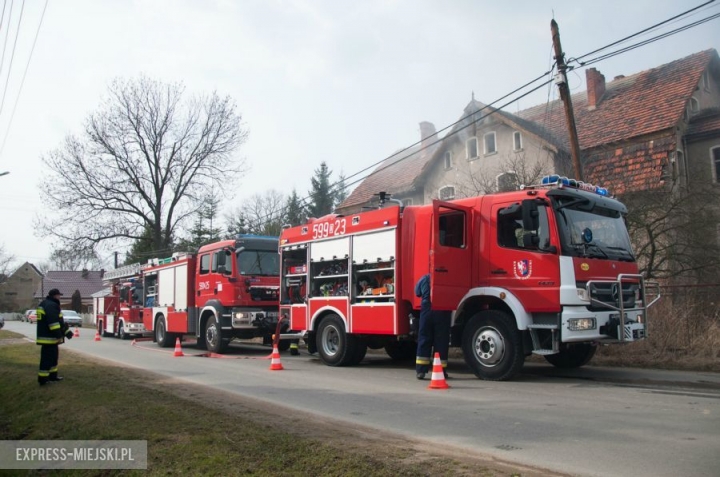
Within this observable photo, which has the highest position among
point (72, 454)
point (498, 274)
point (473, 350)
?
point (498, 274)

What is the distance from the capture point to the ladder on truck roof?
24413mm

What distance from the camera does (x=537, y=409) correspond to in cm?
717

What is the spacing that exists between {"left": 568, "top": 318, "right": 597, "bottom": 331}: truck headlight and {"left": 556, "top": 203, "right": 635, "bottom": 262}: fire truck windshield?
3.26ft

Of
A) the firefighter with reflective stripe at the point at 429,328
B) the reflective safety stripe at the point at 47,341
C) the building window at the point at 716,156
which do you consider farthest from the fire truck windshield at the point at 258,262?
the building window at the point at 716,156

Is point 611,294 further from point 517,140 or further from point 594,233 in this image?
point 517,140

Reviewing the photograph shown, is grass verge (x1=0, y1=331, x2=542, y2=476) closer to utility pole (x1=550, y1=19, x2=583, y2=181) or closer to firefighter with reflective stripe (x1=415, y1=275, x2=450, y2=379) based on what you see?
firefighter with reflective stripe (x1=415, y1=275, x2=450, y2=379)

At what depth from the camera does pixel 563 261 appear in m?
9.00

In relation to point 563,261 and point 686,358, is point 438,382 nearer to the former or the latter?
point 563,261

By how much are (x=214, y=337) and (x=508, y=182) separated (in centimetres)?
1018

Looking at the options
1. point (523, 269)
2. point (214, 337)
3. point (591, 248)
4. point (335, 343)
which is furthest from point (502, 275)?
point (214, 337)

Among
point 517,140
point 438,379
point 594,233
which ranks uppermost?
point 517,140

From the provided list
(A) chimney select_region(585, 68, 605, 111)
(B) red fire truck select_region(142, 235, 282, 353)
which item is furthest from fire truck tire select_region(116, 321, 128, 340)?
(A) chimney select_region(585, 68, 605, 111)

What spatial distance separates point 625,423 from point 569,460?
1724 mm

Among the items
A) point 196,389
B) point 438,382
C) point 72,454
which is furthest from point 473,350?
point 72,454
